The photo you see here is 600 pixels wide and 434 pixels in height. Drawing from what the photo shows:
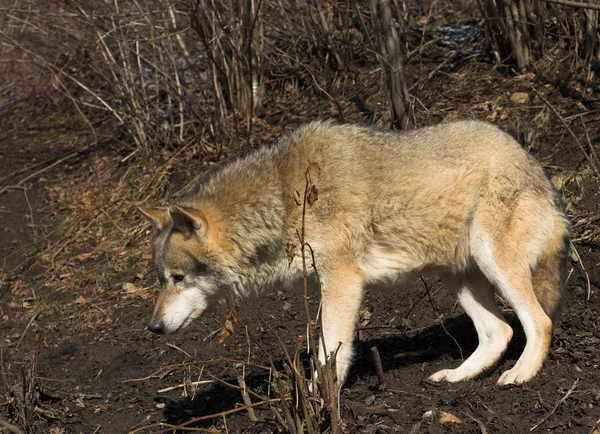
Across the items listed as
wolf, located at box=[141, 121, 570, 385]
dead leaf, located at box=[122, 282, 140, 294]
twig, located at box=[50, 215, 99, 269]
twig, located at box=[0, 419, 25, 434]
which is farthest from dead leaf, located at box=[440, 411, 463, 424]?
twig, located at box=[50, 215, 99, 269]

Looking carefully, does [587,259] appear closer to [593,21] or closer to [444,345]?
[444,345]

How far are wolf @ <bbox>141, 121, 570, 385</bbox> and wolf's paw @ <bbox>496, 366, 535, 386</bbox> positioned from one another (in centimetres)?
5

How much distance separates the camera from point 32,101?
15.6 meters

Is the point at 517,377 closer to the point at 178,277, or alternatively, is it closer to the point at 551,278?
the point at 551,278

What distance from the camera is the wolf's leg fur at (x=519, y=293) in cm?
592

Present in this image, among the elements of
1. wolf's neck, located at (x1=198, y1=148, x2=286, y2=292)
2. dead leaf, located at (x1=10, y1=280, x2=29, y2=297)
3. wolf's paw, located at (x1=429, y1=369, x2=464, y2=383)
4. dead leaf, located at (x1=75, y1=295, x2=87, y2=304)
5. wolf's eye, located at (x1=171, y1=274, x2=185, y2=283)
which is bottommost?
dead leaf, located at (x1=10, y1=280, x2=29, y2=297)

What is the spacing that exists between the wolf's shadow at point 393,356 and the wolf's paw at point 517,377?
2.13 feet

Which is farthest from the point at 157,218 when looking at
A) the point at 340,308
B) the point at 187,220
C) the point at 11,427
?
the point at 11,427

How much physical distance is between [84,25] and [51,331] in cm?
500

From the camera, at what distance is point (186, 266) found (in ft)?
20.6

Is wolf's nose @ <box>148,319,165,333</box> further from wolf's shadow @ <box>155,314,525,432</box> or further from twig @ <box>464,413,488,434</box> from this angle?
twig @ <box>464,413,488,434</box>

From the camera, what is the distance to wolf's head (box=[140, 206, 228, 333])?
245 inches

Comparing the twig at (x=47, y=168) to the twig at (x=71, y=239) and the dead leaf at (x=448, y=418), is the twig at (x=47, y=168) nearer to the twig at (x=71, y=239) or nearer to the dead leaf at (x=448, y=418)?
the twig at (x=71, y=239)

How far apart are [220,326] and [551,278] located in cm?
349
